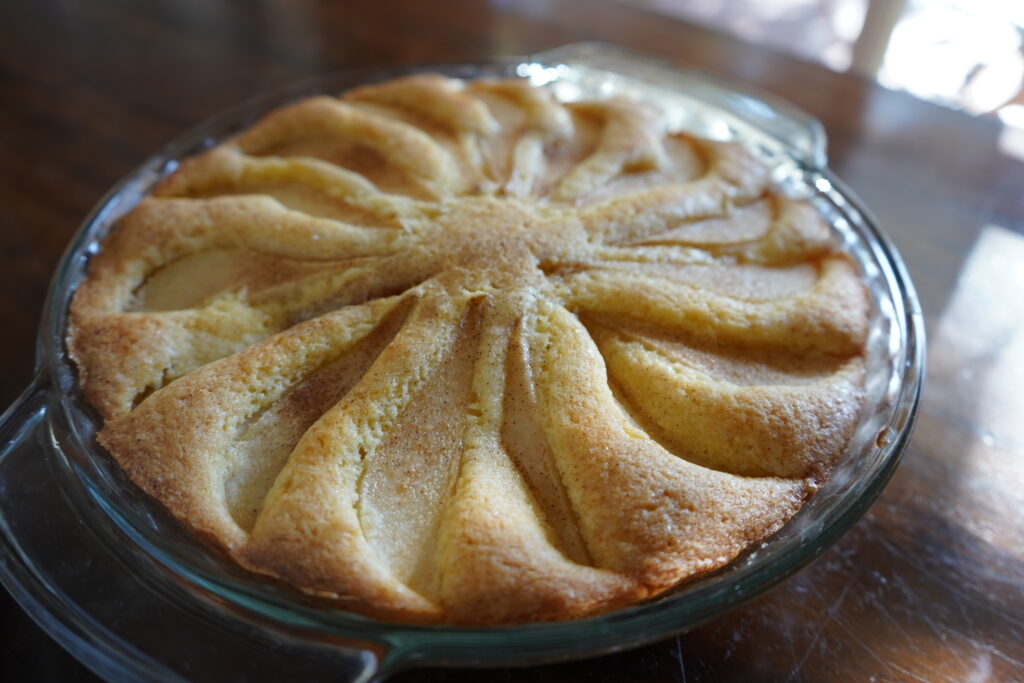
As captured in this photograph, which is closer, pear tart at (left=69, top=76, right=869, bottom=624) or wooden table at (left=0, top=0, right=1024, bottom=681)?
pear tart at (left=69, top=76, right=869, bottom=624)

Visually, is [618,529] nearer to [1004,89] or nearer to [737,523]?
[737,523]

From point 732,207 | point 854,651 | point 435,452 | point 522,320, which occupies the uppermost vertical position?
point 732,207

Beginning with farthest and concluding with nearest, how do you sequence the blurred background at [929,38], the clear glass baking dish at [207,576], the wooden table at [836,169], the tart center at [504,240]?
1. the blurred background at [929,38]
2. the tart center at [504,240]
3. the wooden table at [836,169]
4. the clear glass baking dish at [207,576]

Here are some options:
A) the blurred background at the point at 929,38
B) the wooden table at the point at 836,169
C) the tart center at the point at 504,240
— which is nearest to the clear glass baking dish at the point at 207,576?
the wooden table at the point at 836,169

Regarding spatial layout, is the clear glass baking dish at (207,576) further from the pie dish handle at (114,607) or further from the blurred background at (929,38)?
the blurred background at (929,38)

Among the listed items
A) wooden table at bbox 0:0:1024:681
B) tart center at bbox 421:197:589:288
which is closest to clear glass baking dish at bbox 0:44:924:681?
wooden table at bbox 0:0:1024:681

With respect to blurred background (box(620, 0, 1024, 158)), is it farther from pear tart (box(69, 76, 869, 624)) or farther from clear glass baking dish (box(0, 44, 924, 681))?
clear glass baking dish (box(0, 44, 924, 681))

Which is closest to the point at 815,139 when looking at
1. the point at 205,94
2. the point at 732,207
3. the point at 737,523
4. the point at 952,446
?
the point at 732,207
